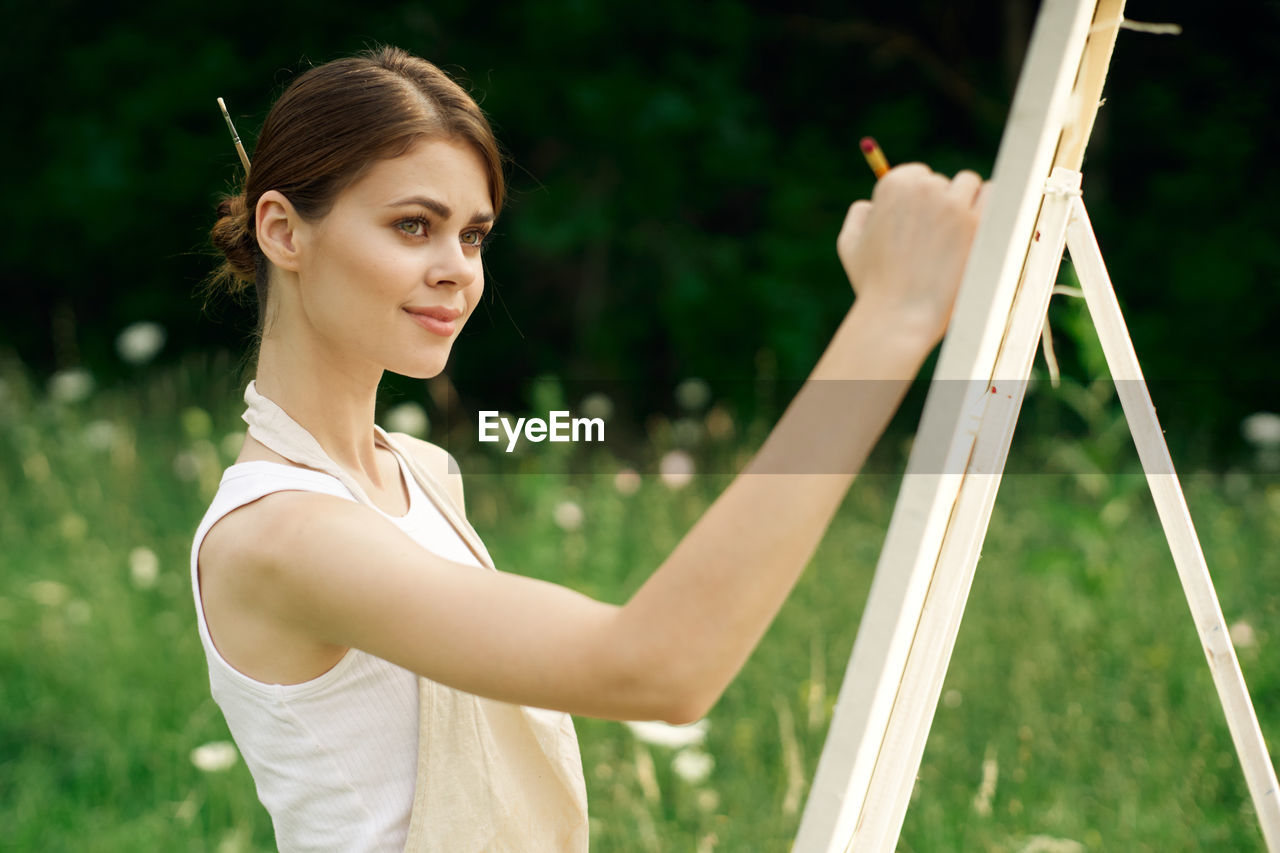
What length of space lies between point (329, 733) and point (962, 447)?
2.15 feet


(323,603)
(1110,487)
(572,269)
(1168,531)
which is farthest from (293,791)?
(572,269)

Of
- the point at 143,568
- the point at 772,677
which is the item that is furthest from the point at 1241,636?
the point at 143,568

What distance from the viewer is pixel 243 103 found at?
20.4 ft

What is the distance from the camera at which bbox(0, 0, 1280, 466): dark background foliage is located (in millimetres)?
5418

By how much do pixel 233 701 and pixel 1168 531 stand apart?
3.10 ft

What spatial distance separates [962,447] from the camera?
2.83 feet

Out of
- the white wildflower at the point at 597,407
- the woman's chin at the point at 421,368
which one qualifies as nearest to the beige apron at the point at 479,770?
the woman's chin at the point at 421,368

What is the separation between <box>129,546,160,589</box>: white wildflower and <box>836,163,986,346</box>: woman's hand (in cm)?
253

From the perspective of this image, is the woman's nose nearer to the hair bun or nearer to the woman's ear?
the woman's ear

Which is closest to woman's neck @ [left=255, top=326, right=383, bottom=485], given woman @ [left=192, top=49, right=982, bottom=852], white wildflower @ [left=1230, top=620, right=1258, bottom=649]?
woman @ [left=192, top=49, right=982, bottom=852]

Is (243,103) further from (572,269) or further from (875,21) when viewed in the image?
(875,21)

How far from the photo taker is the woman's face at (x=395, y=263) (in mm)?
1120

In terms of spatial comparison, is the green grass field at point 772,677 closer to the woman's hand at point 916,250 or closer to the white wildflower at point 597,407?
the white wildflower at point 597,407

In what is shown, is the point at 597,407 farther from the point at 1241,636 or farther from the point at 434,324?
the point at 434,324
